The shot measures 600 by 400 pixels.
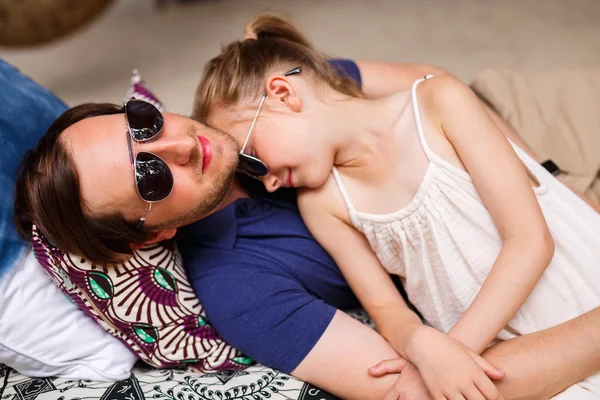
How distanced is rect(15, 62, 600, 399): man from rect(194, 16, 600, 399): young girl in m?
0.07

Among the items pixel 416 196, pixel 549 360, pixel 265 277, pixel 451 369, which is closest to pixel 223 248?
pixel 265 277

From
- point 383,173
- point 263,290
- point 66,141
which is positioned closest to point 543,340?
point 383,173

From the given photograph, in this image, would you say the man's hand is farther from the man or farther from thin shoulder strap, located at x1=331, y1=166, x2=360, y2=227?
thin shoulder strap, located at x1=331, y1=166, x2=360, y2=227

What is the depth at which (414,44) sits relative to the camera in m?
3.36

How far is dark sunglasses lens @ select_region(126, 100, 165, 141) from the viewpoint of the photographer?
1.34 meters

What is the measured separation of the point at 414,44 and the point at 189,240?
221cm

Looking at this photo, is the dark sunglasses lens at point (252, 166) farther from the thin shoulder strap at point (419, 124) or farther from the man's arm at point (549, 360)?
the man's arm at point (549, 360)

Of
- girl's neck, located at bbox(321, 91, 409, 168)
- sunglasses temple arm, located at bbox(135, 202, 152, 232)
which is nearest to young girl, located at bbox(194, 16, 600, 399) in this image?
girl's neck, located at bbox(321, 91, 409, 168)

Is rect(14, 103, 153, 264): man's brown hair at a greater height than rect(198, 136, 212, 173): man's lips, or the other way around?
rect(198, 136, 212, 173): man's lips

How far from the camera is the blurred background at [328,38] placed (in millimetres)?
3105

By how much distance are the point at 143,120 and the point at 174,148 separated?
94 millimetres

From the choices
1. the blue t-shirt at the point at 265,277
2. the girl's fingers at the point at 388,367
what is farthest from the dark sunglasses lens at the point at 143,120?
the girl's fingers at the point at 388,367

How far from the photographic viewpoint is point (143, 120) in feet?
4.45

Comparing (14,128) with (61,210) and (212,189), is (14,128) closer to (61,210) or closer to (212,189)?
(61,210)
